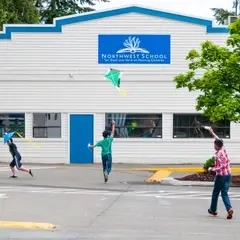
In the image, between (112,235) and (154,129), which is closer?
(112,235)

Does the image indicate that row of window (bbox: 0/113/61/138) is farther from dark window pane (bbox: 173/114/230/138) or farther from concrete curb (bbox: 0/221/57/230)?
concrete curb (bbox: 0/221/57/230)

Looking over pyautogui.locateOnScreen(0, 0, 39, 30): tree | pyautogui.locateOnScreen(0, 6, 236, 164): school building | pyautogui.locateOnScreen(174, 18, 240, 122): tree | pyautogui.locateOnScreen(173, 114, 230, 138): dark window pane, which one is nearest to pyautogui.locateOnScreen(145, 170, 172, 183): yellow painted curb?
pyautogui.locateOnScreen(174, 18, 240, 122): tree

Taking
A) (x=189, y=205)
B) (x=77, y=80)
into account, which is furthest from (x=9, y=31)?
(x=189, y=205)

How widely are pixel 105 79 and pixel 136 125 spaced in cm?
243

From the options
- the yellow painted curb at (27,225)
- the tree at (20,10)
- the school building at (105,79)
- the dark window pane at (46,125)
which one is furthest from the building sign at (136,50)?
the yellow painted curb at (27,225)

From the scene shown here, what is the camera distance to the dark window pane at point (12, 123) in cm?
2683

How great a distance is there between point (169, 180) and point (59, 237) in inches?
392

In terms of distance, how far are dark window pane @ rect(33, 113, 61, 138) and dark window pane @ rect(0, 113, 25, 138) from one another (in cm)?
58

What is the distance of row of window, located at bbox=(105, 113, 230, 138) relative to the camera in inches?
1049

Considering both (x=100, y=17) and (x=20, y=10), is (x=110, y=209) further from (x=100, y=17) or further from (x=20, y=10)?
(x=20, y=10)

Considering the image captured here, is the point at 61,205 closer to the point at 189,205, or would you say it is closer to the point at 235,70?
the point at 189,205

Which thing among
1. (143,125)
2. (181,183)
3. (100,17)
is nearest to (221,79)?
(181,183)

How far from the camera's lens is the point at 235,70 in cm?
1848

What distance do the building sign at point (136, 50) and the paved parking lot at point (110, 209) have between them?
24.3 ft
